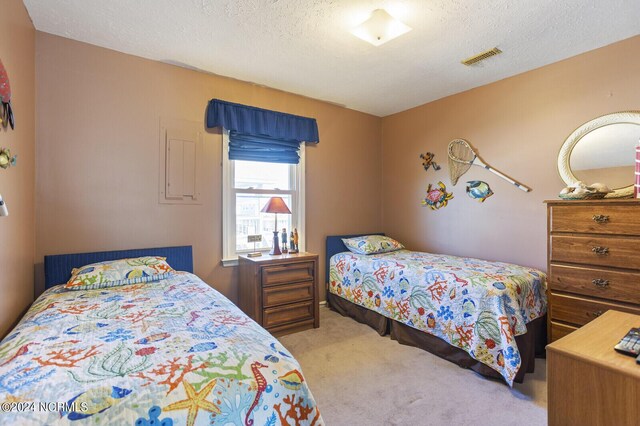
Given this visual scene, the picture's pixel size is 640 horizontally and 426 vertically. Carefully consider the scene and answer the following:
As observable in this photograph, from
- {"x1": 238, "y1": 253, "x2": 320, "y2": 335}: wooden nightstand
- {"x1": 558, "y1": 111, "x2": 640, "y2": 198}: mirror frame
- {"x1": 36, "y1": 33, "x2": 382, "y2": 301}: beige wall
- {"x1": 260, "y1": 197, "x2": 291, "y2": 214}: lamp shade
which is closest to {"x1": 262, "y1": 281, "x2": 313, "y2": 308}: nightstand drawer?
{"x1": 238, "y1": 253, "x2": 320, "y2": 335}: wooden nightstand

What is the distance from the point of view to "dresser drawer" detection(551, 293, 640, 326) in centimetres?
200

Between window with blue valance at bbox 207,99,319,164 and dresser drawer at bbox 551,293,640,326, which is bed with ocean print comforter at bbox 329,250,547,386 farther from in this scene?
window with blue valance at bbox 207,99,319,164

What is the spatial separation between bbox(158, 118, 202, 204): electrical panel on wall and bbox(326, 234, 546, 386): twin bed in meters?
1.81

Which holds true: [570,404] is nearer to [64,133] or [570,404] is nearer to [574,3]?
[574,3]

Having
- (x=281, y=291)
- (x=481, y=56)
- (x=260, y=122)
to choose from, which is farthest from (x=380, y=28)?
(x=281, y=291)

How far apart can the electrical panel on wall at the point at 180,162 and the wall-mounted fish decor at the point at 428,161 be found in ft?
8.40

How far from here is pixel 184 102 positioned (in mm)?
2861

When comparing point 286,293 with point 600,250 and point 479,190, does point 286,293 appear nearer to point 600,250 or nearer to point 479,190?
point 479,190

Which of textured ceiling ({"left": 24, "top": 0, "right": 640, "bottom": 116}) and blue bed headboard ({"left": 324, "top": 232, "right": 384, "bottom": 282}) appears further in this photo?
blue bed headboard ({"left": 324, "top": 232, "right": 384, "bottom": 282})

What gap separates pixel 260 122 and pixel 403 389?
268 cm

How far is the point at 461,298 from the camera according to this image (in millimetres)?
2295

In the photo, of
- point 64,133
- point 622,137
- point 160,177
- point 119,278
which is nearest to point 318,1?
point 160,177

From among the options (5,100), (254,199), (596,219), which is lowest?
(596,219)

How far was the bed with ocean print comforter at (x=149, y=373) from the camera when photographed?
2.89 ft
